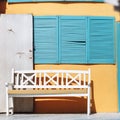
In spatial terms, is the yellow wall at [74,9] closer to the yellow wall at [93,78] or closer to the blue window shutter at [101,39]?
the yellow wall at [93,78]

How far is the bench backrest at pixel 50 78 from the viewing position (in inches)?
283

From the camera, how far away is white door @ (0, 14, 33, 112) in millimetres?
7289

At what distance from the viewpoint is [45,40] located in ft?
24.2

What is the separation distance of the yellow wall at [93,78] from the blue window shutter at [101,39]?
142 mm

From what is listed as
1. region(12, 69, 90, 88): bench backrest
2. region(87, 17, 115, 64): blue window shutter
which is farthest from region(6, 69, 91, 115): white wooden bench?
region(87, 17, 115, 64): blue window shutter

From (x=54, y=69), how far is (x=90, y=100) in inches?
41.5

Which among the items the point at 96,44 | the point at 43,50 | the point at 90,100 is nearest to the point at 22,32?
the point at 43,50

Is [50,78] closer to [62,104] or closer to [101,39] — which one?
[62,104]

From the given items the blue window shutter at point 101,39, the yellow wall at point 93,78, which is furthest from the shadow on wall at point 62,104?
the blue window shutter at point 101,39

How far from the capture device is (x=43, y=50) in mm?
7387

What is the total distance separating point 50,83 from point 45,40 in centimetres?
96

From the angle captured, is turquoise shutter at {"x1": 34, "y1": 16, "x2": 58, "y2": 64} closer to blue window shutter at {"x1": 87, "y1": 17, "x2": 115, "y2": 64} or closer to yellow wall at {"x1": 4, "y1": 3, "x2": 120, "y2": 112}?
yellow wall at {"x1": 4, "y1": 3, "x2": 120, "y2": 112}

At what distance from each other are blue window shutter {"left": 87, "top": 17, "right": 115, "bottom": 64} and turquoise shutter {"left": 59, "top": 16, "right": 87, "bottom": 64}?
201 mm

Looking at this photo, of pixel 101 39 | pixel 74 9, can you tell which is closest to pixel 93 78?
pixel 101 39
